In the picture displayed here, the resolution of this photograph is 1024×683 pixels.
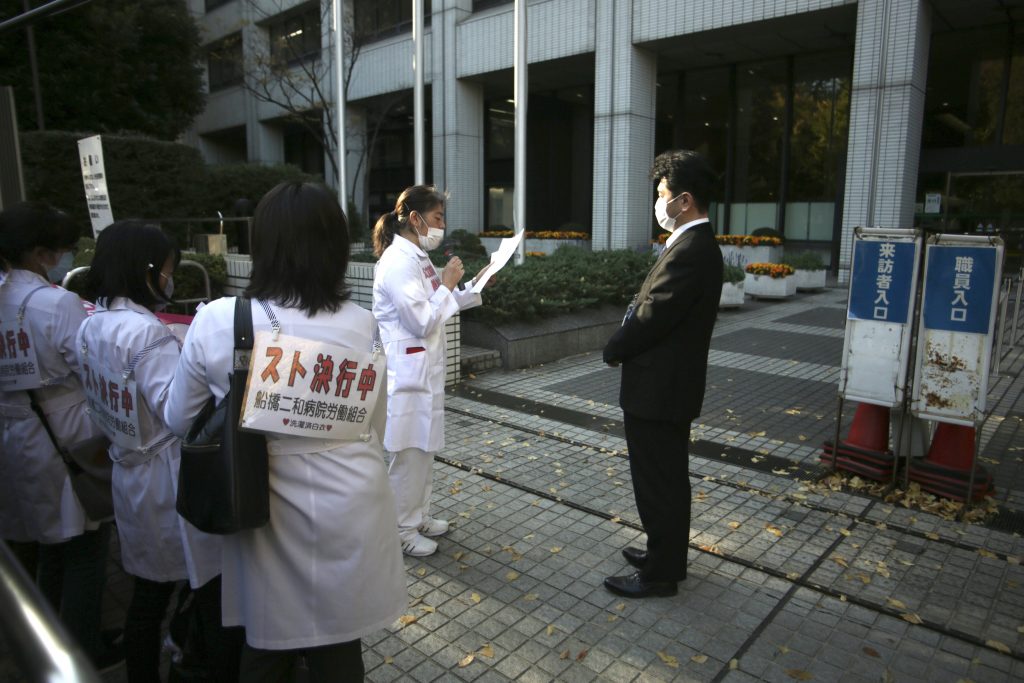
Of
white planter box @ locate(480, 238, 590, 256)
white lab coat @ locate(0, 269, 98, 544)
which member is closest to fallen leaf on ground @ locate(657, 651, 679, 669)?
white lab coat @ locate(0, 269, 98, 544)

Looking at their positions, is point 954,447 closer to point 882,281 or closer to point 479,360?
point 882,281

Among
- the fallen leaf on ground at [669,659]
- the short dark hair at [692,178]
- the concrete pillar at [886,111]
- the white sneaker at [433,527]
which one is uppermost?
the concrete pillar at [886,111]

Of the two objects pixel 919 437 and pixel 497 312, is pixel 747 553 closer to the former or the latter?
pixel 919 437

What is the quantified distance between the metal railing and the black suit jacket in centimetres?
257

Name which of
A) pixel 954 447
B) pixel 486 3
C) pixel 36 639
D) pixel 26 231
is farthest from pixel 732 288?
pixel 486 3

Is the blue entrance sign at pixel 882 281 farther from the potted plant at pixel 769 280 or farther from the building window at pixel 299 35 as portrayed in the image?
the building window at pixel 299 35

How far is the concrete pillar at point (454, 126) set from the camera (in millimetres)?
21284

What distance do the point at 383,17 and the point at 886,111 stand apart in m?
16.0

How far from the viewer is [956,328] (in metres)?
4.40

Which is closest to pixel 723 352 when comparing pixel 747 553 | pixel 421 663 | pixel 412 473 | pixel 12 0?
pixel 747 553

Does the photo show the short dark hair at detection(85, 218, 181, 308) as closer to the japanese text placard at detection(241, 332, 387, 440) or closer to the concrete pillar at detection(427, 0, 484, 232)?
the japanese text placard at detection(241, 332, 387, 440)

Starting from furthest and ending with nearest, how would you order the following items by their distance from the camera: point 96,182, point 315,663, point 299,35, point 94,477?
point 299,35 < point 96,182 < point 94,477 < point 315,663

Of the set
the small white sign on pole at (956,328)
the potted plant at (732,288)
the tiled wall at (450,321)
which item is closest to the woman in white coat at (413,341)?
the small white sign on pole at (956,328)

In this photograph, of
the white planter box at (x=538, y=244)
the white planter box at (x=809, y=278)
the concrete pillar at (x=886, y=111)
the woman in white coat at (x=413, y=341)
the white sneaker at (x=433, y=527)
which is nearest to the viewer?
the woman in white coat at (x=413, y=341)
